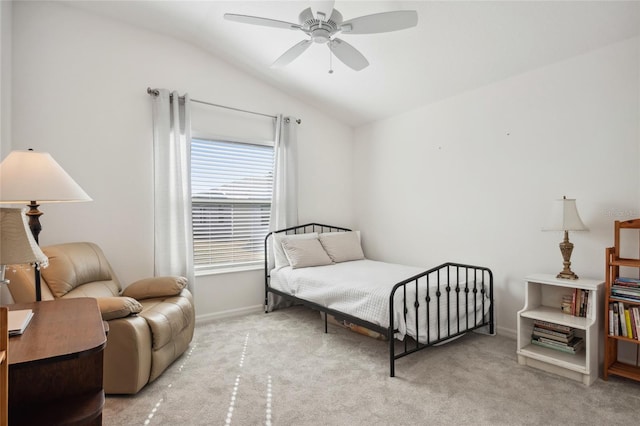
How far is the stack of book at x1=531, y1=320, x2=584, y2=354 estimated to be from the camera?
8.59 ft

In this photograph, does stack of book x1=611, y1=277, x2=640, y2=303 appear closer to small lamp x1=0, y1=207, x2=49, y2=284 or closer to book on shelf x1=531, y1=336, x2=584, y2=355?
book on shelf x1=531, y1=336, x2=584, y2=355

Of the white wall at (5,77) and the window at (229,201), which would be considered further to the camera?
the window at (229,201)

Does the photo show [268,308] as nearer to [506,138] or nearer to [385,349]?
[385,349]

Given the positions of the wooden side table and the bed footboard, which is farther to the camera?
the bed footboard

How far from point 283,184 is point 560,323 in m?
2.97

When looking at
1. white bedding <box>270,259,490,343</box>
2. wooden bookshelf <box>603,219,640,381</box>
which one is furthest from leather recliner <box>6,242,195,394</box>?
wooden bookshelf <box>603,219,640,381</box>

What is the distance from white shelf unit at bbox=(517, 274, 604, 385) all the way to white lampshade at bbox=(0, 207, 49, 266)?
3.02m

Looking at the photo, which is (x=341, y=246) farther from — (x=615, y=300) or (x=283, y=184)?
(x=615, y=300)

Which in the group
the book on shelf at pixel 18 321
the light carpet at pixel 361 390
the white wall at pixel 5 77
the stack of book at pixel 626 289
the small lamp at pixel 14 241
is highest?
the white wall at pixel 5 77

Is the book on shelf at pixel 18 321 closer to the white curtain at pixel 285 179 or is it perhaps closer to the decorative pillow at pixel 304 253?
the decorative pillow at pixel 304 253

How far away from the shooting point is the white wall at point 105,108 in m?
3.05

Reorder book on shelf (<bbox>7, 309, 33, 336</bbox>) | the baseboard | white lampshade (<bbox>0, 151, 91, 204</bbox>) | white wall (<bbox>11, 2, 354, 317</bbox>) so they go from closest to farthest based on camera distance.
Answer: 1. book on shelf (<bbox>7, 309, 33, 336</bbox>)
2. white lampshade (<bbox>0, 151, 91, 204</bbox>)
3. white wall (<bbox>11, 2, 354, 317</bbox>)
4. the baseboard

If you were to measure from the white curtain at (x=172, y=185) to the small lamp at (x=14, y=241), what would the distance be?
2188mm

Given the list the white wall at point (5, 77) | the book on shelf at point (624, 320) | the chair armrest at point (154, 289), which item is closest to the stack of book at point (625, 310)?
the book on shelf at point (624, 320)
